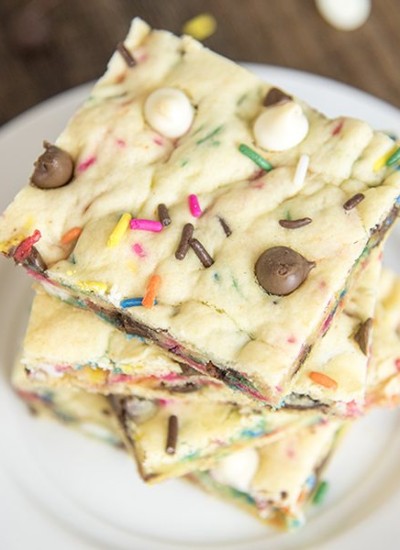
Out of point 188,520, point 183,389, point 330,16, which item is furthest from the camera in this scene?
point 330,16

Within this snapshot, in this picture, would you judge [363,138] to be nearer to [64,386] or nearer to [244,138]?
[244,138]

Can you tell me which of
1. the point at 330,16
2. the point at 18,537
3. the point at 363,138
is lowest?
the point at 18,537

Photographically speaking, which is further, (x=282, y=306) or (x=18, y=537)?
(x=18, y=537)

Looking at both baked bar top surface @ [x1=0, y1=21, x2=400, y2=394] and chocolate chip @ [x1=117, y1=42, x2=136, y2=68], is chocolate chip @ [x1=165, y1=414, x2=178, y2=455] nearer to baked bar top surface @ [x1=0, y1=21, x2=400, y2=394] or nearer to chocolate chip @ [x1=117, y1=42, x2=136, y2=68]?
baked bar top surface @ [x1=0, y1=21, x2=400, y2=394]

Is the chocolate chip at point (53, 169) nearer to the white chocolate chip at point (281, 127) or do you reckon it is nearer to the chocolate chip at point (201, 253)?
the chocolate chip at point (201, 253)

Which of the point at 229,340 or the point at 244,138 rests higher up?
the point at 244,138

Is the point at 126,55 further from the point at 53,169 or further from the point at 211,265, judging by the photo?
the point at 211,265

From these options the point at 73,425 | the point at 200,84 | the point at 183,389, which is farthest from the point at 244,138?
the point at 73,425
